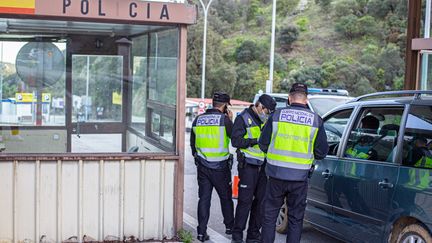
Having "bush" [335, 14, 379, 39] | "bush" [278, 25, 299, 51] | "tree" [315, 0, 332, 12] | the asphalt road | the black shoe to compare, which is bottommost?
the asphalt road

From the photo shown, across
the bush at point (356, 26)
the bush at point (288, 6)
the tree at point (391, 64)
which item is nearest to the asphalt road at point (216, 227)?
the tree at point (391, 64)

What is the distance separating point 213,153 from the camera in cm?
654

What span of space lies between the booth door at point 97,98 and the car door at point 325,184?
245cm

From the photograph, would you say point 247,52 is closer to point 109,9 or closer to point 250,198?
point 250,198

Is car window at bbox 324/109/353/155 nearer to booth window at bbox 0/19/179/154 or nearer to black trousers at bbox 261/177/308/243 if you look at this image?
black trousers at bbox 261/177/308/243

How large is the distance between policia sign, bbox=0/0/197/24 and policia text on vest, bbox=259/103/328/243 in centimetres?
151

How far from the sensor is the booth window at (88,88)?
648 cm

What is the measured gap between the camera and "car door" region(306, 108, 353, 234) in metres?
6.30

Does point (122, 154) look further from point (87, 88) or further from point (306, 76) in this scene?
point (306, 76)

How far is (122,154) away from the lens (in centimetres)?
606

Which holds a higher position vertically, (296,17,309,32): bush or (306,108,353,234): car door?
(296,17,309,32): bush

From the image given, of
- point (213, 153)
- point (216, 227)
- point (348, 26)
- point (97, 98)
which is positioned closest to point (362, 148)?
point (213, 153)

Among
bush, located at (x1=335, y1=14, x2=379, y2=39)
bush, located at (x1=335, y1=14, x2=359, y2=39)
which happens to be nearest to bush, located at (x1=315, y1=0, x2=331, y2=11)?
bush, located at (x1=335, y1=14, x2=379, y2=39)

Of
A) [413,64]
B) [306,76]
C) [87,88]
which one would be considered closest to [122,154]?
[87,88]
